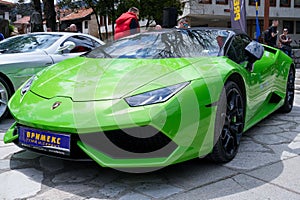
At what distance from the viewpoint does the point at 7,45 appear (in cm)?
515

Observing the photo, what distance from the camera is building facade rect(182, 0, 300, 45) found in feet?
81.3

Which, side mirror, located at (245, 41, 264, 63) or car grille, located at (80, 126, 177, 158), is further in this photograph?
side mirror, located at (245, 41, 264, 63)

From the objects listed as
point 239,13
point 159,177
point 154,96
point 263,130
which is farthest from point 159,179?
point 239,13

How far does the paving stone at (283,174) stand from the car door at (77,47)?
3231 millimetres


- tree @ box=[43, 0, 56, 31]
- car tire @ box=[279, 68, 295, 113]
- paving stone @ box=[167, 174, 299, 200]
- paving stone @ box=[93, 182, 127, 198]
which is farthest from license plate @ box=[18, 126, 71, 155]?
tree @ box=[43, 0, 56, 31]

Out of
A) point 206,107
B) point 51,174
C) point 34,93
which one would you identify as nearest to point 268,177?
point 206,107

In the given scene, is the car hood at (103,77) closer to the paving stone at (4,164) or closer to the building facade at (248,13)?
the paving stone at (4,164)

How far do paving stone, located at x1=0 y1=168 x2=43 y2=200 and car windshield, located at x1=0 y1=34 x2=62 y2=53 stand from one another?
2.49 meters

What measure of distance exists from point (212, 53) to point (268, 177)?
3.93 feet

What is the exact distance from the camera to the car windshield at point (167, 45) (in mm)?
3338

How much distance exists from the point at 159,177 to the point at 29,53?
9.41 ft

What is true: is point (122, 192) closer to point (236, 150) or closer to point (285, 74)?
point (236, 150)

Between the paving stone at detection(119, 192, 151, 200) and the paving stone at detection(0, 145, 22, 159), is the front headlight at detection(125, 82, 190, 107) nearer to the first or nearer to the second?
the paving stone at detection(119, 192, 151, 200)

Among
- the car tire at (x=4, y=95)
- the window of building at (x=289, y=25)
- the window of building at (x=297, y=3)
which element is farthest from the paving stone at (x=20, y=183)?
the window of building at (x=289, y=25)
